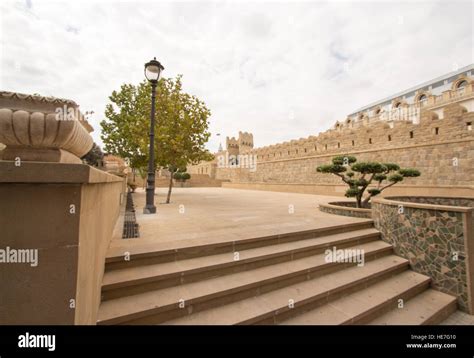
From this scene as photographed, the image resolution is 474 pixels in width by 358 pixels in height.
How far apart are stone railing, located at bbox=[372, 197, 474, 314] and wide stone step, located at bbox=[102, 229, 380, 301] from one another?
1485 millimetres

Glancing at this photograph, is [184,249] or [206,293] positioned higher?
[184,249]

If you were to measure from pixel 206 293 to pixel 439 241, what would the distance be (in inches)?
194

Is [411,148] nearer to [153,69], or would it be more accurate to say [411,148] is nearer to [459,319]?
[459,319]

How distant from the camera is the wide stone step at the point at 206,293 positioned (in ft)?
7.69

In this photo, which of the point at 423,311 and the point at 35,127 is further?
the point at 423,311

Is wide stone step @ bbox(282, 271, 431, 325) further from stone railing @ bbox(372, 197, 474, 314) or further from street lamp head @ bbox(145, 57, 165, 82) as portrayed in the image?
street lamp head @ bbox(145, 57, 165, 82)

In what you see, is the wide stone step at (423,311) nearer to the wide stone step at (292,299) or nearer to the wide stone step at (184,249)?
the wide stone step at (292,299)

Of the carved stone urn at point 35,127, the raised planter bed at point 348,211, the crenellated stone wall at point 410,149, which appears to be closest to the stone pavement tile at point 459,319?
the raised planter bed at point 348,211

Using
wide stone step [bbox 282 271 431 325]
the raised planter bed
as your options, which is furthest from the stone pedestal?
the raised planter bed

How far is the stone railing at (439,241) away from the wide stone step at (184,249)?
2271mm

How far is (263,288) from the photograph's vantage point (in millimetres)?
3096

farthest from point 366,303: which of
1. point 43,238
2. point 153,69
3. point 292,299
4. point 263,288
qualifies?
point 153,69

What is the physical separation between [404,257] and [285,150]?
20.4 metres
